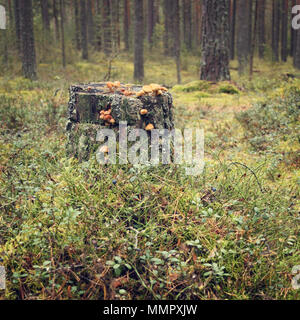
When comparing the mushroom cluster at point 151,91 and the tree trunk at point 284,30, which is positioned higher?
the tree trunk at point 284,30

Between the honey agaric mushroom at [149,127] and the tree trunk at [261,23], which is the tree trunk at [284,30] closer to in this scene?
the tree trunk at [261,23]

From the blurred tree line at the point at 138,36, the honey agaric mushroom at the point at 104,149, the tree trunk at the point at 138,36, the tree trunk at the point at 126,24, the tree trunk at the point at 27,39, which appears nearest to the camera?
the honey agaric mushroom at the point at 104,149

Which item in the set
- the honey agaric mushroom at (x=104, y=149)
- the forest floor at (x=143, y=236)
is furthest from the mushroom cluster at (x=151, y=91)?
the forest floor at (x=143, y=236)

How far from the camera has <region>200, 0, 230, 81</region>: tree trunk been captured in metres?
10.1

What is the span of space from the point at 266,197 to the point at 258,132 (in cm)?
317

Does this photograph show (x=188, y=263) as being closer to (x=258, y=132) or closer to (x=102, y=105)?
(x=102, y=105)

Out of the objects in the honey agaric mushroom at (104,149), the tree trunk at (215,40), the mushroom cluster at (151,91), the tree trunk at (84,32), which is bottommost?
the honey agaric mushroom at (104,149)

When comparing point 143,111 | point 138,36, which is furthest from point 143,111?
point 138,36

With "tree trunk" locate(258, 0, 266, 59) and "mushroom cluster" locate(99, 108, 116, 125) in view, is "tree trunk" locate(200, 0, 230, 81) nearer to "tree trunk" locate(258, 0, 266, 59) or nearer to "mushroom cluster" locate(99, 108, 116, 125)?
"mushroom cluster" locate(99, 108, 116, 125)

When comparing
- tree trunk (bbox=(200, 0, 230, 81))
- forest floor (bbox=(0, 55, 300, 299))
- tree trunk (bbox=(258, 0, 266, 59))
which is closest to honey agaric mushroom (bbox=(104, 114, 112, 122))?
forest floor (bbox=(0, 55, 300, 299))

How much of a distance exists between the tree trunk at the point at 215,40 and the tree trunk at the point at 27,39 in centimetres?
642

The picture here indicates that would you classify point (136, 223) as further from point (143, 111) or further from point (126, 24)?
point (126, 24)

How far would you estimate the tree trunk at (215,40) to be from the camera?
10.1 metres

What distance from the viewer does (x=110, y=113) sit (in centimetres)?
350
